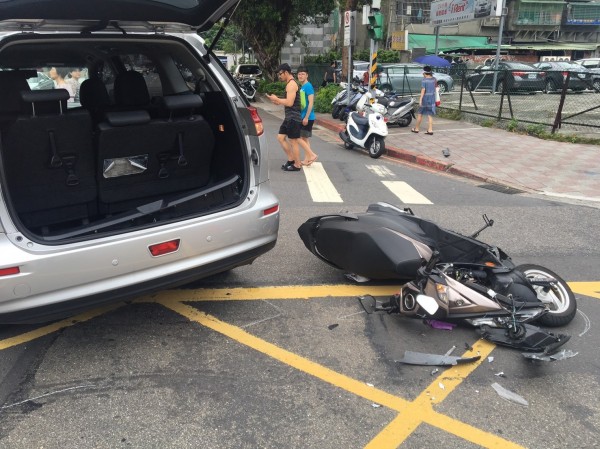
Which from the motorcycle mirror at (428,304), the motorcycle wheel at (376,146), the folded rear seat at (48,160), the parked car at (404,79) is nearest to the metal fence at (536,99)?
the parked car at (404,79)

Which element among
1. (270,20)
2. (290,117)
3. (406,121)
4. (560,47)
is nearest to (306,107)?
(290,117)

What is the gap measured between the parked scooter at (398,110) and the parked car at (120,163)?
34.4 feet

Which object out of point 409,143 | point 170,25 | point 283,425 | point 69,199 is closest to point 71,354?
point 69,199

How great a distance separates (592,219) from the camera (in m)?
6.30

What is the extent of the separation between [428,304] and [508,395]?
2.29 feet

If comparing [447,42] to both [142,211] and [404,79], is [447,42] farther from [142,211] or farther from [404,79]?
[142,211]

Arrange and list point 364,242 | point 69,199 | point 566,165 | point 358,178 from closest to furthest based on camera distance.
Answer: point 69,199 → point 364,242 → point 358,178 → point 566,165

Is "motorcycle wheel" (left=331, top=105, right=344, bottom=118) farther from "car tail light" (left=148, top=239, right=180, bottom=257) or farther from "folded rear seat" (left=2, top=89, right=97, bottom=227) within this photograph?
"car tail light" (left=148, top=239, right=180, bottom=257)

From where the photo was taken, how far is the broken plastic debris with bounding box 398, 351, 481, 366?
316cm

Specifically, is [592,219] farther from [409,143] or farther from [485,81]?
[485,81]

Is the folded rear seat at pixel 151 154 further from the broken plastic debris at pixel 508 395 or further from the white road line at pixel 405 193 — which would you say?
the white road line at pixel 405 193

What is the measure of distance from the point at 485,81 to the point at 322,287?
2197 centimetres

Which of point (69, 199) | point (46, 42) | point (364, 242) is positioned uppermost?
point (46, 42)

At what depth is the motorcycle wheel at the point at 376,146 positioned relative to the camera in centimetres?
1060
